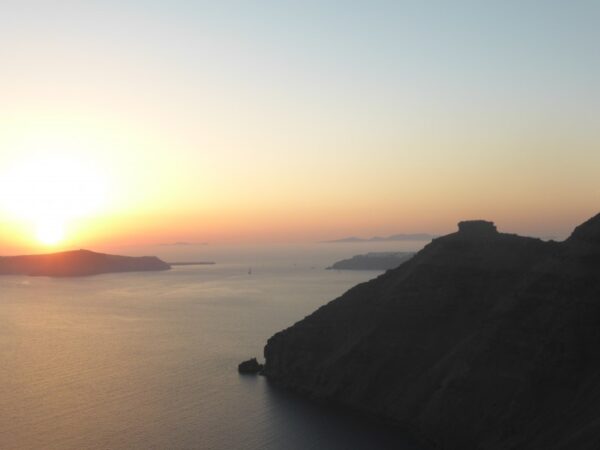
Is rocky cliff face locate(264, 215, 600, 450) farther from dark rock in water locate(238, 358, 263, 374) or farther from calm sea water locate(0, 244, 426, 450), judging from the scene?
calm sea water locate(0, 244, 426, 450)

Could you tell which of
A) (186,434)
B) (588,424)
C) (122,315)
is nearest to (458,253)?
(588,424)

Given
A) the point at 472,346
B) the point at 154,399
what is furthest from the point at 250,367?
the point at 472,346

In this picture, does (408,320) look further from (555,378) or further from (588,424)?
(588,424)

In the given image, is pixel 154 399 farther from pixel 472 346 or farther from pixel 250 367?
pixel 472 346

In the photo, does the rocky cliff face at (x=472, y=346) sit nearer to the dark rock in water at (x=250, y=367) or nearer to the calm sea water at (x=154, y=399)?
the dark rock in water at (x=250, y=367)

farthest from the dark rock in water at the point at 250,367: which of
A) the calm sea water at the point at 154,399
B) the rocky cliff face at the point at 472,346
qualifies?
the rocky cliff face at the point at 472,346
